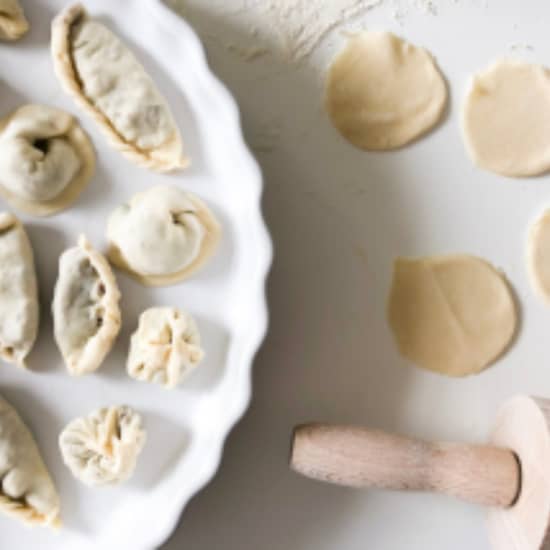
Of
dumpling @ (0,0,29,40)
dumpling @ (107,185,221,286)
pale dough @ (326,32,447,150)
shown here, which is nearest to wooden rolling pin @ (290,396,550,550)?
dumpling @ (107,185,221,286)

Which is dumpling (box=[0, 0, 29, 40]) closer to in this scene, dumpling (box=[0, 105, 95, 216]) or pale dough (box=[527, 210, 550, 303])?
dumpling (box=[0, 105, 95, 216])

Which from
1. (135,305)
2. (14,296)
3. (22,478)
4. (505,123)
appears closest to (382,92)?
(505,123)

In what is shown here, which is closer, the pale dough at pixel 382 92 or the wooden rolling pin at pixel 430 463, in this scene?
the wooden rolling pin at pixel 430 463

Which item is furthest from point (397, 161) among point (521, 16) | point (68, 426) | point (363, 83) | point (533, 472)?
A: point (68, 426)

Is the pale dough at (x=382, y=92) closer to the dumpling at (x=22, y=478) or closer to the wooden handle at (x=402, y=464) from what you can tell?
the wooden handle at (x=402, y=464)

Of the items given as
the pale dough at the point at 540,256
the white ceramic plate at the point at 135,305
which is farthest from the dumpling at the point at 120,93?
the pale dough at the point at 540,256

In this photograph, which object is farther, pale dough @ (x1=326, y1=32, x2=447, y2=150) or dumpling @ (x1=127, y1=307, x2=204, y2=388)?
pale dough @ (x1=326, y1=32, x2=447, y2=150)

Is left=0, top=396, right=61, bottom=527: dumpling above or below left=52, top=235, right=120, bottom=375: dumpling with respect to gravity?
below
